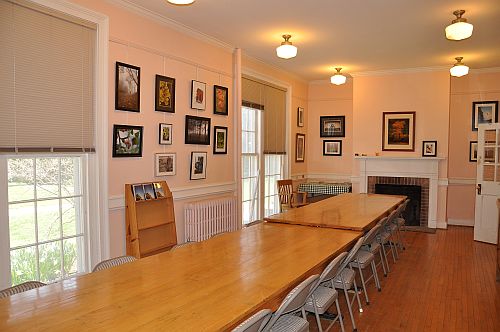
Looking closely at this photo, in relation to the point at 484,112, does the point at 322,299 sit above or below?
below

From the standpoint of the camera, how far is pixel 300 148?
366 inches

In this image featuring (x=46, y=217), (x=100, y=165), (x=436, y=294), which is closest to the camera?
(x=46, y=217)

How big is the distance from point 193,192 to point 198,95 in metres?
1.34

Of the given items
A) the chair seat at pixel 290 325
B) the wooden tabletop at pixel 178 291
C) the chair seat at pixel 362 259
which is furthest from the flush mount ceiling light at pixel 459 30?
the chair seat at pixel 290 325

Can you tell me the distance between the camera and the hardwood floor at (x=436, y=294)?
12.3ft

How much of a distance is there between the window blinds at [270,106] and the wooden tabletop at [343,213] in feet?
7.03

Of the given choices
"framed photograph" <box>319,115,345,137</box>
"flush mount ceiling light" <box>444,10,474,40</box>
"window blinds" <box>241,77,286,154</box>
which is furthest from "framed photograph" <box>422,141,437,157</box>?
"flush mount ceiling light" <box>444,10,474,40</box>

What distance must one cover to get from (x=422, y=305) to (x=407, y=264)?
1538mm

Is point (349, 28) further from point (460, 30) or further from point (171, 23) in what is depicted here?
point (171, 23)

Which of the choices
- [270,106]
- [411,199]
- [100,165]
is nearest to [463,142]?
[411,199]

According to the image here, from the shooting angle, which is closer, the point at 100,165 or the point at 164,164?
the point at 100,165

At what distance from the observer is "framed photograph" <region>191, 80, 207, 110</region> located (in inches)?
221

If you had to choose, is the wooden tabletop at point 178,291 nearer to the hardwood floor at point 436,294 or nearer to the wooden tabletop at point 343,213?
the wooden tabletop at point 343,213

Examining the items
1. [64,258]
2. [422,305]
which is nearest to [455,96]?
[422,305]
